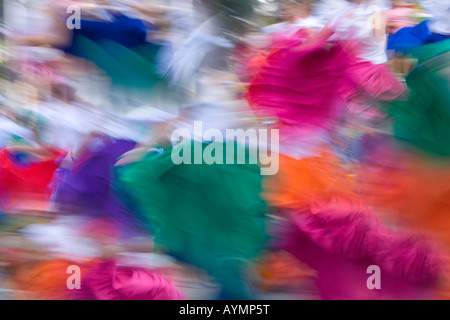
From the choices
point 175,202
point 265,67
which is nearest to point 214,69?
point 265,67

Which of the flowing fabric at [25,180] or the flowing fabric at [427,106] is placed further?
the flowing fabric at [25,180]

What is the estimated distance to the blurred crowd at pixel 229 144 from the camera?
5.11ft

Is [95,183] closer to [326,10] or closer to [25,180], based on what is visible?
[25,180]

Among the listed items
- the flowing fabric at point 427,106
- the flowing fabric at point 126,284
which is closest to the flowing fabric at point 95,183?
the flowing fabric at point 126,284

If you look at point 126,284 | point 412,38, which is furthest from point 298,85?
point 126,284

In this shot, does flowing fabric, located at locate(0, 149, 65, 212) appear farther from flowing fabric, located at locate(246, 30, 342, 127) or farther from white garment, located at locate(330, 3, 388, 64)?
white garment, located at locate(330, 3, 388, 64)

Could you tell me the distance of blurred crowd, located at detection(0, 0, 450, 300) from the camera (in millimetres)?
1559

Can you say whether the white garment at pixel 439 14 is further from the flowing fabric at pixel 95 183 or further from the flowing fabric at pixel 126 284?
the flowing fabric at pixel 126 284

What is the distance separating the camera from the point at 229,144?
1.58 meters

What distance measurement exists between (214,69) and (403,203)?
80cm

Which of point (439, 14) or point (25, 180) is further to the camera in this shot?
point (25, 180)

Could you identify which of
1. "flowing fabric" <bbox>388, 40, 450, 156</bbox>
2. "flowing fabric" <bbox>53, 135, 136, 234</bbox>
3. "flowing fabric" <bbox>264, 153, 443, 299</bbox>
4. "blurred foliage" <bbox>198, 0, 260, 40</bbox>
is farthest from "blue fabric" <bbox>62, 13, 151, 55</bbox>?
"flowing fabric" <bbox>388, 40, 450, 156</bbox>
